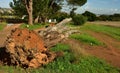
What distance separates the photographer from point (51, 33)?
12.1 meters

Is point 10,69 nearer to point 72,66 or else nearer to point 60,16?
point 72,66

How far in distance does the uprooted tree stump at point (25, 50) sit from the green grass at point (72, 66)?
0.28m

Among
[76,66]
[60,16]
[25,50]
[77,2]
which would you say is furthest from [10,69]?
[77,2]

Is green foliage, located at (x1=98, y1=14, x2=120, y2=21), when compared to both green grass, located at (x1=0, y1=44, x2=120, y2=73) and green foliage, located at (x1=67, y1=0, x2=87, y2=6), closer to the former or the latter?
green foliage, located at (x1=67, y1=0, x2=87, y2=6)

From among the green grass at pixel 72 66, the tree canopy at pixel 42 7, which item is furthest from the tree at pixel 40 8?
the green grass at pixel 72 66

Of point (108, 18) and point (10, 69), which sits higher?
point (10, 69)

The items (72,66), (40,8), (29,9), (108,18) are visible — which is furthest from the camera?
(108,18)

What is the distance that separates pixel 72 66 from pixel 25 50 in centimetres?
165

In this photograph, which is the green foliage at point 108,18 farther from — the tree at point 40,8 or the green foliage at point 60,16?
the tree at point 40,8

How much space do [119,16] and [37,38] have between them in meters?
49.5

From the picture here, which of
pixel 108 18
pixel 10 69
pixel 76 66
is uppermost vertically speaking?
pixel 10 69

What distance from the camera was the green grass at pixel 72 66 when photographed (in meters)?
10.5

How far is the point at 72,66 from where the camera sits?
10.9m

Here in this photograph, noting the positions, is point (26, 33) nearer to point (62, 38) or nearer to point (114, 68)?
point (62, 38)
